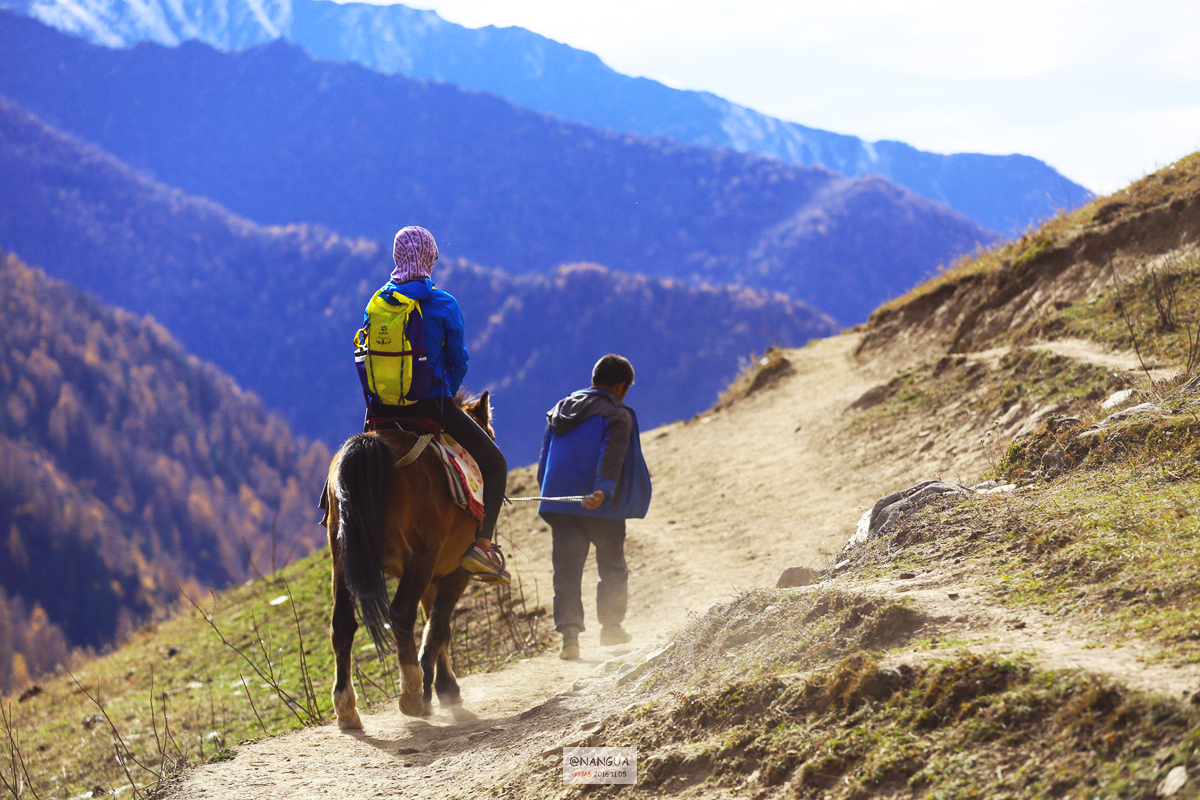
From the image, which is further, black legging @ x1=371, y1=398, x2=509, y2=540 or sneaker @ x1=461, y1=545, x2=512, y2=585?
sneaker @ x1=461, y1=545, x2=512, y2=585

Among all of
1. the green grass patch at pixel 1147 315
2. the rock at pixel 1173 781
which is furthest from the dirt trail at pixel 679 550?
the green grass patch at pixel 1147 315

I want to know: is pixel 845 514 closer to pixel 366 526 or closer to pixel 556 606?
pixel 556 606

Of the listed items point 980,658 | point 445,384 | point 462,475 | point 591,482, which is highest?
point 445,384

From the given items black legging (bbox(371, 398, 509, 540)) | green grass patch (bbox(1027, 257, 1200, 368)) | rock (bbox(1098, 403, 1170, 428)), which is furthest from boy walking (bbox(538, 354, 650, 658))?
green grass patch (bbox(1027, 257, 1200, 368))

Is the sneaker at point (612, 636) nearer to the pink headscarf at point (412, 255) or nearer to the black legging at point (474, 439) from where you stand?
the black legging at point (474, 439)

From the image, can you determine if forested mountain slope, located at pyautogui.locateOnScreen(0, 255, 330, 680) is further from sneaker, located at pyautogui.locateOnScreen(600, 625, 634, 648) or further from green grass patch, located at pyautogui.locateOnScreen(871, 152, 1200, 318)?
sneaker, located at pyautogui.locateOnScreen(600, 625, 634, 648)

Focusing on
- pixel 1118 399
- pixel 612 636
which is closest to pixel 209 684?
pixel 612 636

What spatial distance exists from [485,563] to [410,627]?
762 mm

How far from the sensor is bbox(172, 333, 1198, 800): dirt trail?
140 inches

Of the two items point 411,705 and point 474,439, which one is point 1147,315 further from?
point 411,705

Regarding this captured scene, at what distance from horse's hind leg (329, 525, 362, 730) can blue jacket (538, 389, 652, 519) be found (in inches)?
79.8

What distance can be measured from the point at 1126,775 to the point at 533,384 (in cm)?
15000

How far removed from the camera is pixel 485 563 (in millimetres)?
5379

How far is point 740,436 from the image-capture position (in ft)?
46.9
